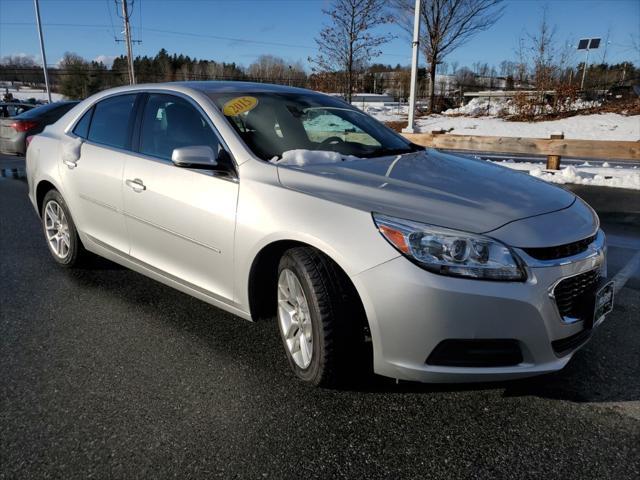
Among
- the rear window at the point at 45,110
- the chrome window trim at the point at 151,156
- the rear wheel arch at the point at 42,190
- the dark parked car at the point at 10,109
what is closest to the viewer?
the chrome window trim at the point at 151,156

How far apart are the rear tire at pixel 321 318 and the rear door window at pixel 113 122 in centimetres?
186

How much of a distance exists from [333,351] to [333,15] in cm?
1613

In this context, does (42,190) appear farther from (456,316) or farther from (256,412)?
(456,316)

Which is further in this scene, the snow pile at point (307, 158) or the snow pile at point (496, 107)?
the snow pile at point (496, 107)

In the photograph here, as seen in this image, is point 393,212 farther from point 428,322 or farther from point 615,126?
point 615,126

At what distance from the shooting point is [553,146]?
9.41 metres

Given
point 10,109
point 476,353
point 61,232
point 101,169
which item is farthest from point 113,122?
point 10,109

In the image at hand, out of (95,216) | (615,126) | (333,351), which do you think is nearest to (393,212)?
(333,351)

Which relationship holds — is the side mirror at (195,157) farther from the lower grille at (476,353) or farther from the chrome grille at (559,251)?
the chrome grille at (559,251)

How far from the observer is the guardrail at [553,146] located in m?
8.88

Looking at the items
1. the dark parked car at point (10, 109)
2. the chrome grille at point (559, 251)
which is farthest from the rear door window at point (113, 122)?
the dark parked car at point (10, 109)

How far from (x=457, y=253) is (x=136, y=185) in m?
2.21

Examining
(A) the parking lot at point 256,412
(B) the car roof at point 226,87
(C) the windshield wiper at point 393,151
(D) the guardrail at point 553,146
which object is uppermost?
(B) the car roof at point 226,87

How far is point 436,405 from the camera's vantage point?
2502 mm
